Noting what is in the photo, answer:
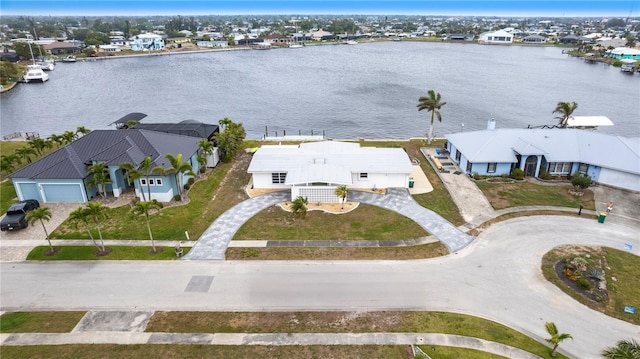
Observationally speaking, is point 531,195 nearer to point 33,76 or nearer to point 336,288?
point 336,288

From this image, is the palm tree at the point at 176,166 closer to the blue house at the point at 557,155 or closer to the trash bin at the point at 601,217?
the blue house at the point at 557,155

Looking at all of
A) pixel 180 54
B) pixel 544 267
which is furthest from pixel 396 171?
pixel 180 54

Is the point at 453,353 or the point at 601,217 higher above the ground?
the point at 601,217

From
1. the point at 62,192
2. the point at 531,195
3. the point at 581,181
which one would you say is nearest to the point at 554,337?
the point at 531,195

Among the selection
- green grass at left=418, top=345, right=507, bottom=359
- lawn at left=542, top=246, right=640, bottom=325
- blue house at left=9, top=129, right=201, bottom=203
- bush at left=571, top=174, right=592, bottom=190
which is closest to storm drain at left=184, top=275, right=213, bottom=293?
blue house at left=9, top=129, right=201, bottom=203

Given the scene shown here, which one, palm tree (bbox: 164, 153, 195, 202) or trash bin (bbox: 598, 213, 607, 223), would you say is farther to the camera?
palm tree (bbox: 164, 153, 195, 202)

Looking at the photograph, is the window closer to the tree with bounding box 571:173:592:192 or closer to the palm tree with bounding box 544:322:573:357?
the palm tree with bounding box 544:322:573:357

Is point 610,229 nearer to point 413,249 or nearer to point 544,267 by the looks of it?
point 544,267
